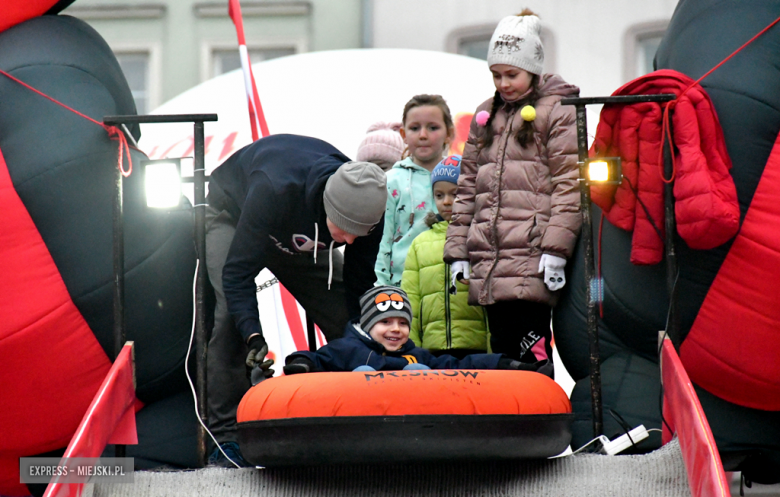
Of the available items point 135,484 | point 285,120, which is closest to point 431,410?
point 135,484

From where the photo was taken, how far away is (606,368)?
3627 mm

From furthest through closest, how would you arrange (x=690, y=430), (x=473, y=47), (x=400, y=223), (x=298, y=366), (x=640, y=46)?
1. (x=473, y=47)
2. (x=640, y=46)
3. (x=400, y=223)
4. (x=298, y=366)
5. (x=690, y=430)

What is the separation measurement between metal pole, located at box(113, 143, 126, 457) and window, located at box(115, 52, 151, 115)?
498 inches

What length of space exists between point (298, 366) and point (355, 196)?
58 centimetres

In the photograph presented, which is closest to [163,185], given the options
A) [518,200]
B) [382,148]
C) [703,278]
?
[518,200]

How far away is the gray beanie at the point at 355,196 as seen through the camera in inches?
136

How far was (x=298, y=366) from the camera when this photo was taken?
328 cm

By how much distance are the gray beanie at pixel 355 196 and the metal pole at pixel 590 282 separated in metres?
0.64

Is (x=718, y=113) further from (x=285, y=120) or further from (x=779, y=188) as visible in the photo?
(x=285, y=120)

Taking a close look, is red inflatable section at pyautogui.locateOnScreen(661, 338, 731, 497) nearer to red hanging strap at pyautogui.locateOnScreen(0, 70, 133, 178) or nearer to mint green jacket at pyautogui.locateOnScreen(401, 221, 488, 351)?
mint green jacket at pyautogui.locateOnScreen(401, 221, 488, 351)

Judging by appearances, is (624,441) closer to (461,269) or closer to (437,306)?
(461,269)

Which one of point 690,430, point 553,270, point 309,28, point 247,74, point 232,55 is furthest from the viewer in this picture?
point 232,55

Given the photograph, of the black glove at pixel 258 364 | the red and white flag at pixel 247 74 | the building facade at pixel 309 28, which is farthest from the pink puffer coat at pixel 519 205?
the building facade at pixel 309 28

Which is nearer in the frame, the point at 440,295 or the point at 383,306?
the point at 383,306
